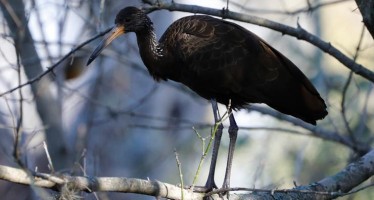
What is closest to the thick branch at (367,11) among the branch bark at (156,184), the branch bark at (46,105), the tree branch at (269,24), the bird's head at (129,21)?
the tree branch at (269,24)

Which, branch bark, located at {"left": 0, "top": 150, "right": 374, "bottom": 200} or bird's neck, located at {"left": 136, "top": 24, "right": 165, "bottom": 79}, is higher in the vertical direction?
bird's neck, located at {"left": 136, "top": 24, "right": 165, "bottom": 79}

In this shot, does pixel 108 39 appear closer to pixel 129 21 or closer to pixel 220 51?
pixel 129 21

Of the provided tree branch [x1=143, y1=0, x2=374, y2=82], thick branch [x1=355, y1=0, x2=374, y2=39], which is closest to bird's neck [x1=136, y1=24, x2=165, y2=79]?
tree branch [x1=143, y1=0, x2=374, y2=82]

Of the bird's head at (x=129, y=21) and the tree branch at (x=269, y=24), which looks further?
the bird's head at (x=129, y=21)

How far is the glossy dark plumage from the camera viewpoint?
5668mm

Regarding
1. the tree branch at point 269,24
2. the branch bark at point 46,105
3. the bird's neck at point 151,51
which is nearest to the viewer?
the tree branch at point 269,24

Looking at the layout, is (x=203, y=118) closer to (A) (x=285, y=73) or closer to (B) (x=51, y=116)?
(B) (x=51, y=116)

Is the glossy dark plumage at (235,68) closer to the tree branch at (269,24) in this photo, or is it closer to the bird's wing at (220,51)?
the bird's wing at (220,51)

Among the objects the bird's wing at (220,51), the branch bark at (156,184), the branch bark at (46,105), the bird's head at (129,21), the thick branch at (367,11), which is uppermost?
the branch bark at (46,105)

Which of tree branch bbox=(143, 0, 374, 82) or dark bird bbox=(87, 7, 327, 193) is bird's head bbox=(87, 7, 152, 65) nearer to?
dark bird bbox=(87, 7, 327, 193)

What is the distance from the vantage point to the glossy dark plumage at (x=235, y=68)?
223 inches

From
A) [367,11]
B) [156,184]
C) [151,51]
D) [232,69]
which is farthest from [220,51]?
[156,184]

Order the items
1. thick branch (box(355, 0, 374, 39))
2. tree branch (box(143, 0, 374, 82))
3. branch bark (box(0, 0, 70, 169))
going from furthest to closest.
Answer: branch bark (box(0, 0, 70, 169)), tree branch (box(143, 0, 374, 82)), thick branch (box(355, 0, 374, 39))

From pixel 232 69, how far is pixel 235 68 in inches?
0.9
